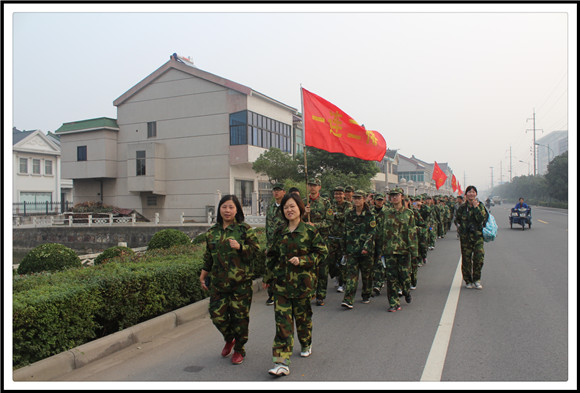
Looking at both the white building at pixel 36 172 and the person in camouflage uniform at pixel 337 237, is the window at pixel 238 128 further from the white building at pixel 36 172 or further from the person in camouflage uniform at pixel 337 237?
the person in camouflage uniform at pixel 337 237

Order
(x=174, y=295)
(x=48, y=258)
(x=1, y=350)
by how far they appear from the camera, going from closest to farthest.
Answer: (x=1, y=350)
(x=174, y=295)
(x=48, y=258)

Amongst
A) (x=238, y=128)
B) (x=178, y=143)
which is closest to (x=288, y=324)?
(x=238, y=128)

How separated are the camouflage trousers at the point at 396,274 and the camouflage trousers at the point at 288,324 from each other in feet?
7.46

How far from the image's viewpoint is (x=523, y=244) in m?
14.6

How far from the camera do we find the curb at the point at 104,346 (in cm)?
387

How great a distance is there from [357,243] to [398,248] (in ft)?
2.03

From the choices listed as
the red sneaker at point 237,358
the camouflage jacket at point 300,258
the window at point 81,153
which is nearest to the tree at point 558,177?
the window at point 81,153

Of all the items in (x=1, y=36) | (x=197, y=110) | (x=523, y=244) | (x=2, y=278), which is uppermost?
(x=197, y=110)

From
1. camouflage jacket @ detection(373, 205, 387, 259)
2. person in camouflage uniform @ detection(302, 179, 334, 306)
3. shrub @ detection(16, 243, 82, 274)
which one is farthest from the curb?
shrub @ detection(16, 243, 82, 274)

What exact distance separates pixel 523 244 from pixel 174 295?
1292cm

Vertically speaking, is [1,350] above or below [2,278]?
below

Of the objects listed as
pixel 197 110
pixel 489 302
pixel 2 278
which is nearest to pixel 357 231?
pixel 489 302

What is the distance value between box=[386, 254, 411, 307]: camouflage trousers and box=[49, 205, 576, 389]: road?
0.27 m

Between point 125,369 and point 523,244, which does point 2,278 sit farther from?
point 523,244
